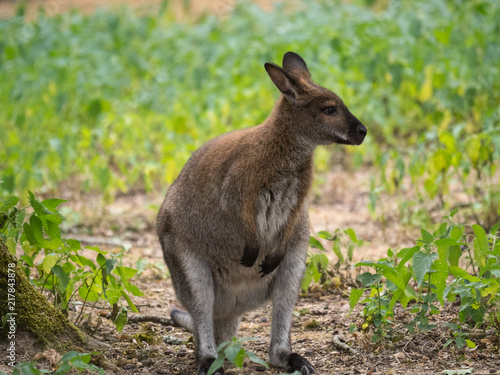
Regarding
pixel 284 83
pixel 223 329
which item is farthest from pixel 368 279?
pixel 284 83

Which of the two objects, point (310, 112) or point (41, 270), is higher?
point (310, 112)

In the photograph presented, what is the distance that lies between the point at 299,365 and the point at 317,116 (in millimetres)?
1447

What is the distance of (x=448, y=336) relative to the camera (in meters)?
3.87

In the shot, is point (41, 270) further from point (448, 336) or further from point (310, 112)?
point (448, 336)

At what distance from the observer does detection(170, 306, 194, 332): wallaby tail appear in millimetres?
4398

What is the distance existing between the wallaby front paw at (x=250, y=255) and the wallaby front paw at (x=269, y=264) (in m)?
0.07

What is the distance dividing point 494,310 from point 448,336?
30cm

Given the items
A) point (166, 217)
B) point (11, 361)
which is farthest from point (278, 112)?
point (11, 361)

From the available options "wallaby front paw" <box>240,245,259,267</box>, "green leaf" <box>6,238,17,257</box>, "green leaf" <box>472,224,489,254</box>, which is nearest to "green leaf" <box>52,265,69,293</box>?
"green leaf" <box>6,238,17,257</box>

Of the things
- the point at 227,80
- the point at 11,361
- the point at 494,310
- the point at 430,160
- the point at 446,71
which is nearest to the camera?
the point at 11,361

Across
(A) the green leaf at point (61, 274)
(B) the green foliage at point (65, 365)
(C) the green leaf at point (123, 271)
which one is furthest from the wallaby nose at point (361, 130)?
(B) the green foliage at point (65, 365)

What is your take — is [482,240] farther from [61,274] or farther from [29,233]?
[29,233]

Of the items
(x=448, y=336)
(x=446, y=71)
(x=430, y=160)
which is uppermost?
(x=446, y=71)

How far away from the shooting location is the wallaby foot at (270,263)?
3.90m
